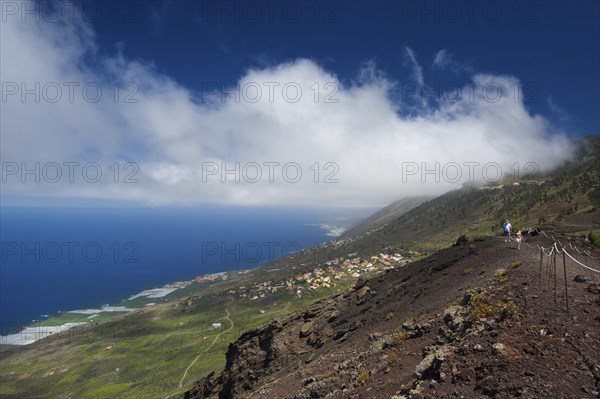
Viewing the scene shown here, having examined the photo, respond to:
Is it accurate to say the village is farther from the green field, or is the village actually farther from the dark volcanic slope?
the dark volcanic slope

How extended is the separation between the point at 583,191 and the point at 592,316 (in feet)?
422

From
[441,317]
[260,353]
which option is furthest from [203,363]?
[441,317]

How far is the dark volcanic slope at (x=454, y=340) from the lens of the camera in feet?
32.0

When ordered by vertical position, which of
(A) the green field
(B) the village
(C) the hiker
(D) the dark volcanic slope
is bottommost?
(A) the green field

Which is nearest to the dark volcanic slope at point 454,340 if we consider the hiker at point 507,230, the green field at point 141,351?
the hiker at point 507,230

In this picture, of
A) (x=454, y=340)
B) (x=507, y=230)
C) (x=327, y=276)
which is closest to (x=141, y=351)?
(x=327, y=276)

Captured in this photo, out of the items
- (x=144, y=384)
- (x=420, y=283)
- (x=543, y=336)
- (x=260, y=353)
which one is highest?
(x=543, y=336)

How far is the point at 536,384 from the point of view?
9008mm

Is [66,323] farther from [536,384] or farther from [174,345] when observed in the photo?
[536,384]

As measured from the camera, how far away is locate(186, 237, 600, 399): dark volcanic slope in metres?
9.74

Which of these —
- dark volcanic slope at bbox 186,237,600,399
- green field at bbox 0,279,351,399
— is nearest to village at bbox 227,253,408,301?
green field at bbox 0,279,351,399

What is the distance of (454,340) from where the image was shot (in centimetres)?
1262

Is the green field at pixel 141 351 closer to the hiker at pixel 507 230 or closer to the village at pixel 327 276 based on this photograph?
the village at pixel 327 276

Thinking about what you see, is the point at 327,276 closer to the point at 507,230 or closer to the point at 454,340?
the point at 507,230
